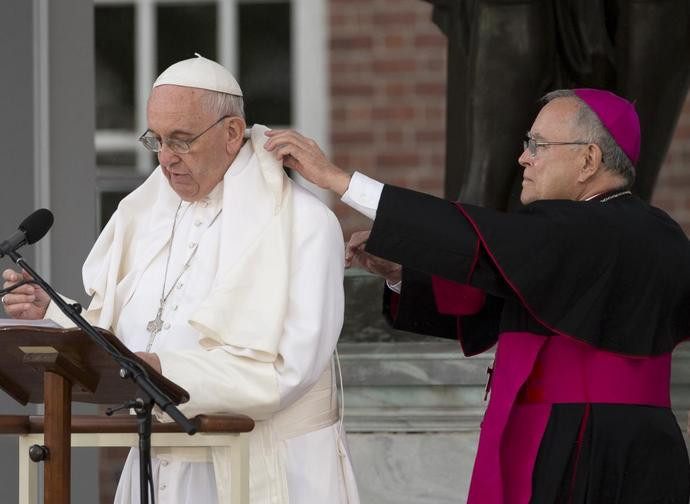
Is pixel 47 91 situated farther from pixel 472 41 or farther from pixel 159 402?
pixel 159 402

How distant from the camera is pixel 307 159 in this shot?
12.4ft

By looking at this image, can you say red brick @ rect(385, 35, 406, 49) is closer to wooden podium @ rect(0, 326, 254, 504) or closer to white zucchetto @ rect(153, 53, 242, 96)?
white zucchetto @ rect(153, 53, 242, 96)

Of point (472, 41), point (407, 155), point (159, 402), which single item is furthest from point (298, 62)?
point (159, 402)

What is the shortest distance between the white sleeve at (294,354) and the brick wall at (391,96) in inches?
192

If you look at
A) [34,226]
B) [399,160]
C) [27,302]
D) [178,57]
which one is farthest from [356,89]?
[34,226]

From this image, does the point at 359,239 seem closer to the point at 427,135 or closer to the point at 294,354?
the point at 294,354

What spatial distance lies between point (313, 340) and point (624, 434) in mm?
693

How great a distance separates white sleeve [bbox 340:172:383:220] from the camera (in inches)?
144

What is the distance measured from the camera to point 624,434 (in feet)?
11.9

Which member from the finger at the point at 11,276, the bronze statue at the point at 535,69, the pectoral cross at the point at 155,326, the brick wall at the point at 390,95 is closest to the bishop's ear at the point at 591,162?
the pectoral cross at the point at 155,326

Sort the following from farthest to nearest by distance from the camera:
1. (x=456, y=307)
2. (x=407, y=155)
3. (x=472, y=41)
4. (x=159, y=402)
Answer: (x=407, y=155), (x=472, y=41), (x=456, y=307), (x=159, y=402)

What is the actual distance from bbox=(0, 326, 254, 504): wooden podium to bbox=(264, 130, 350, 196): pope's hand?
0.54 meters

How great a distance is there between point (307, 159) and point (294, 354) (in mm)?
425

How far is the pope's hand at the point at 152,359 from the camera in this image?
3.65 m
